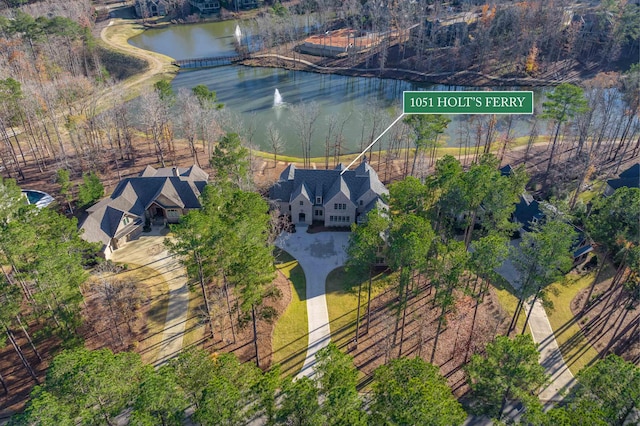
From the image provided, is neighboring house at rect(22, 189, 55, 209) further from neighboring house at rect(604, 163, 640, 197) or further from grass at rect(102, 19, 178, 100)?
neighboring house at rect(604, 163, 640, 197)

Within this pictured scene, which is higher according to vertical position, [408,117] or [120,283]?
[408,117]

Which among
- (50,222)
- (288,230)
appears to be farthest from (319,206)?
(50,222)

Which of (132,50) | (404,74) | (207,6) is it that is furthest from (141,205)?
(207,6)

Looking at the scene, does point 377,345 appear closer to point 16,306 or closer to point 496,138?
point 16,306

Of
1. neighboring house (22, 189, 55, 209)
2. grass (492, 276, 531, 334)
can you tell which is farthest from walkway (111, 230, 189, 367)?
grass (492, 276, 531, 334)

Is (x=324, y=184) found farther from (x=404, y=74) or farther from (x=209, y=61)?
(x=209, y=61)

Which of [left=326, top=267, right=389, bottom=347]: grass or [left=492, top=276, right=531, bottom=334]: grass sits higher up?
[left=326, top=267, right=389, bottom=347]: grass
